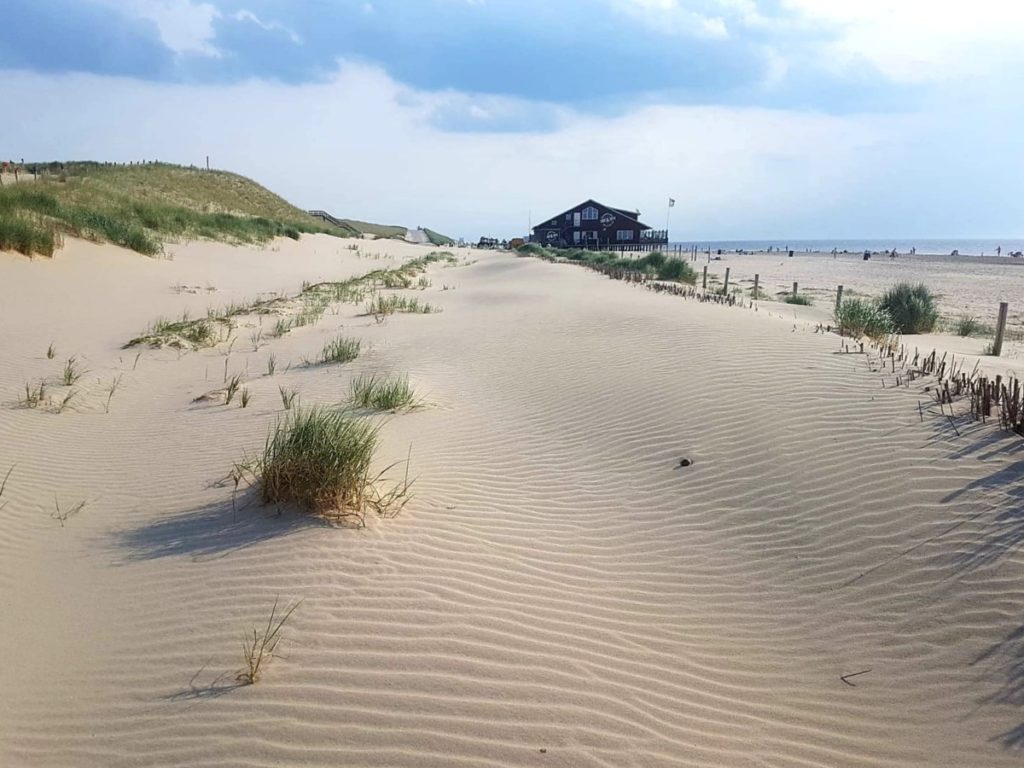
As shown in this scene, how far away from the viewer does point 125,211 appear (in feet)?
84.5

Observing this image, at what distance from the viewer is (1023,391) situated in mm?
6262

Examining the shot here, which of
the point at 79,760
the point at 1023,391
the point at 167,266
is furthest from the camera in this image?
the point at 167,266

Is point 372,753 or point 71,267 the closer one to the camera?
point 372,753

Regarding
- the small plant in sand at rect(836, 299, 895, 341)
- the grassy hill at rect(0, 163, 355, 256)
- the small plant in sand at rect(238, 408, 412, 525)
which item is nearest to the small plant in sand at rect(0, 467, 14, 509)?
the small plant in sand at rect(238, 408, 412, 525)

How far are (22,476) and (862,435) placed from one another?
22.4 feet

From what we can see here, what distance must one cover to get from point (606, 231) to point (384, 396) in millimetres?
70696

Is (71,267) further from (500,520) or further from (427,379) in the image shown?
(500,520)

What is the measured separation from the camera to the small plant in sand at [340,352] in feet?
33.0

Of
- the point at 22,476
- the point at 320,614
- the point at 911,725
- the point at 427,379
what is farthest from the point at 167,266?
the point at 911,725

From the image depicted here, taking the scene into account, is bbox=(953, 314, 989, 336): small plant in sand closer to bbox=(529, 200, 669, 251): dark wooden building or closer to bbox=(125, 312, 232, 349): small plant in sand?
bbox=(125, 312, 232, 349): small plant in sand

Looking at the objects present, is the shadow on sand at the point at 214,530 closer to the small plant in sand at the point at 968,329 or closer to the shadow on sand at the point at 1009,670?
the shadow on sand at the point at 1009,670

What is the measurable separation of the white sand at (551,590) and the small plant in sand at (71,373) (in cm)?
112

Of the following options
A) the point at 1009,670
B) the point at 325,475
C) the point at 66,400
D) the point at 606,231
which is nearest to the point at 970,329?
the point at 1009,670

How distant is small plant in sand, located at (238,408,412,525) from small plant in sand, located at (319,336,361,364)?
5.42 m
